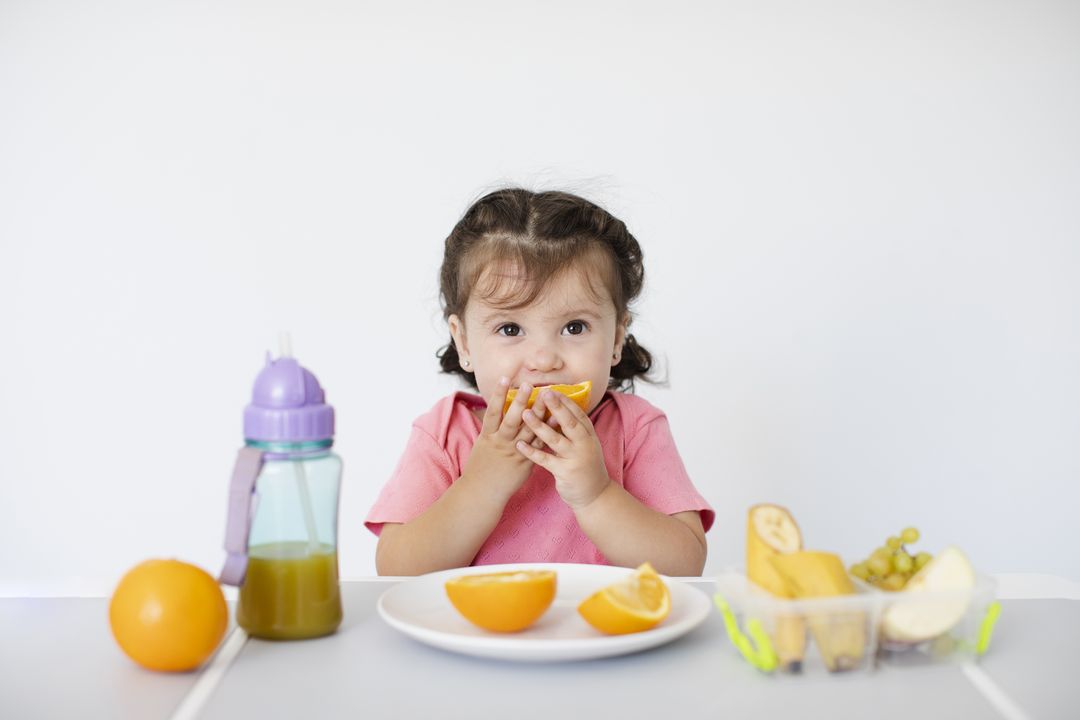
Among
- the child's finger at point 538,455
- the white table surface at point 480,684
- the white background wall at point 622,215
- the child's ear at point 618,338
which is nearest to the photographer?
the white table surface at point 480,684

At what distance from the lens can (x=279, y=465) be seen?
100cm

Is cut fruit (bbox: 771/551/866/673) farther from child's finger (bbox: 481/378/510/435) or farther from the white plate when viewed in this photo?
child's finger (bbox: 481/378/510/435)

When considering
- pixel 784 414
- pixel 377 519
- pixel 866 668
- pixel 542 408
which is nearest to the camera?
pixel 866 668

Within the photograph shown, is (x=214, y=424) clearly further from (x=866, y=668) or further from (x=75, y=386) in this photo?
(x=866, y=668)

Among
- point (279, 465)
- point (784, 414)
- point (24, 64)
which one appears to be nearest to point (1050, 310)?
point (784, 414)

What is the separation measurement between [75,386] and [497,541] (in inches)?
70.1

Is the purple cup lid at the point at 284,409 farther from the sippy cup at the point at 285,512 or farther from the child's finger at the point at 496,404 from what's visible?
the child's finger at the point at 496,404

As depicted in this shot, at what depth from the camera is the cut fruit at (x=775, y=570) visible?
2.99ft

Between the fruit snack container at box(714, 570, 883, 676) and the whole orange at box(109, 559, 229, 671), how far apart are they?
432 millimetres

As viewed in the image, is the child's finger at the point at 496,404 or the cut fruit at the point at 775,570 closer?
the cut fruit at the point at 775,570

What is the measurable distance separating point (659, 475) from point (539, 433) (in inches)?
13.0

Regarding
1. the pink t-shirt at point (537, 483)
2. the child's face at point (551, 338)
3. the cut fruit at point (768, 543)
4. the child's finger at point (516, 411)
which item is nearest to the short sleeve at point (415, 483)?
the pink t-shirt at point (537, 483)

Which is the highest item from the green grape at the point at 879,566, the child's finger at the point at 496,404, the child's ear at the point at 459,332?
the child's ear at the point at 459,332

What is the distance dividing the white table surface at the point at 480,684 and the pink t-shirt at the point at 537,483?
64cm
